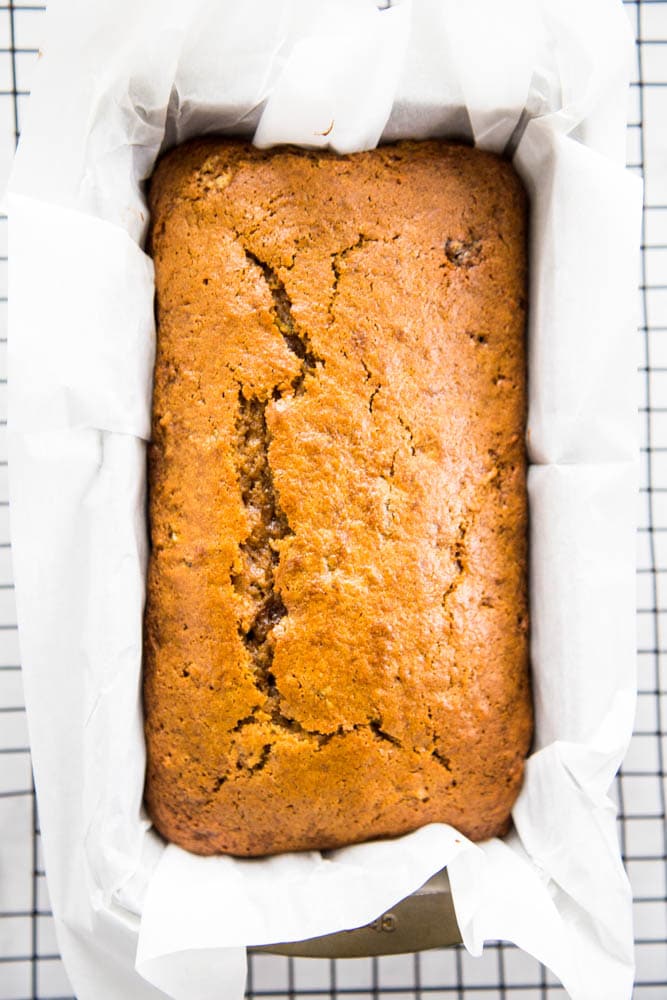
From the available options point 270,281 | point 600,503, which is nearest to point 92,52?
point 270,281

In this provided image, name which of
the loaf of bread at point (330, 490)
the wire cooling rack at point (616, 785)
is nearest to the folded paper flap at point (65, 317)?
the loaf of bread at point (330, 490)

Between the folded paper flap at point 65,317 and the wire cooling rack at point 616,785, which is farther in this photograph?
the wire cooling rack at point 616,785

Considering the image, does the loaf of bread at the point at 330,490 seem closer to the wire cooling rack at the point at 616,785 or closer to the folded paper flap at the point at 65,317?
the folded paper flap at the point at 65,317

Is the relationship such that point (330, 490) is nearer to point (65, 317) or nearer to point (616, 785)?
point (65, 317)

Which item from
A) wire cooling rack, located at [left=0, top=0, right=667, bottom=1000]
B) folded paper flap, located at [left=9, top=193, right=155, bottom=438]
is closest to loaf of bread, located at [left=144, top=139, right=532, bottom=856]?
folded paper flap, located at [left=9, top=193, right=155, bottom=438]

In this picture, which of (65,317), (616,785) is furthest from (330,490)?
(616,785)

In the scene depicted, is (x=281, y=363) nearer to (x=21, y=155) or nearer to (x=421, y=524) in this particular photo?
(x=421, y=524)

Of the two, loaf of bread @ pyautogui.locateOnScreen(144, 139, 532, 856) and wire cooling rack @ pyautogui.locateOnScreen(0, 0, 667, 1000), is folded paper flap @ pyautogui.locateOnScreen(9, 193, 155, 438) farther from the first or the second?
wire cooling rack @ pyautogui.locateOnScreen(0, 0, 667, 1000)
